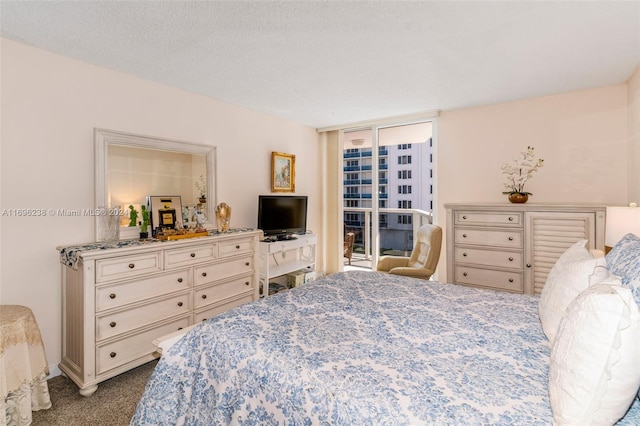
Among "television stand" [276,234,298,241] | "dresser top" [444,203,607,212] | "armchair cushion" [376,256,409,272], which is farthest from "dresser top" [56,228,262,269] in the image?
"dresser top" [444,203,607,212]

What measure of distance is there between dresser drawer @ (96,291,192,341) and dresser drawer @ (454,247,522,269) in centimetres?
273

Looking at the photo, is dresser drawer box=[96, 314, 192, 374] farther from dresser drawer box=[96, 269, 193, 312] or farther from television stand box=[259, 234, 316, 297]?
television stand box=[259, 234, 316, 297]

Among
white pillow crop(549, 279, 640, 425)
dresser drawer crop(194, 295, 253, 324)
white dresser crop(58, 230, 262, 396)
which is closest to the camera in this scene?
white pillow crop(549, 279, 640, 425)

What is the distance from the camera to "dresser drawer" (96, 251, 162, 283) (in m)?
2.23

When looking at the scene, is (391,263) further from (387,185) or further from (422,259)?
(387,185)

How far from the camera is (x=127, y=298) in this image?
7.78 ft

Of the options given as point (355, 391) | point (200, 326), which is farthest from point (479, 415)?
point (200, 326)

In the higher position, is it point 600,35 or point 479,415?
point 600,35

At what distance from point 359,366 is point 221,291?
2.15 m

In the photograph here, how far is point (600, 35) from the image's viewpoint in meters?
2.15

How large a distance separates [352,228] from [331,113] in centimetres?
188

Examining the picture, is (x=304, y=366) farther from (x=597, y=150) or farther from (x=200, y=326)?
(x=597, y=150)

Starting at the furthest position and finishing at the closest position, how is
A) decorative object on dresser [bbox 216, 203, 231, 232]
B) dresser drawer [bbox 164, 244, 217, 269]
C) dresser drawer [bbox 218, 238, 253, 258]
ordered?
decorative object on dresser [bbox 216, 203, 231, 232]
dresser drawer [bbox 218, 238, 253, 258]
dresser drawer [bbox 164, 244, 217, 269]

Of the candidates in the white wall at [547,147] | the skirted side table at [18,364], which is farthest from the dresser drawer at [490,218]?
the skirted side table at [18,364]
